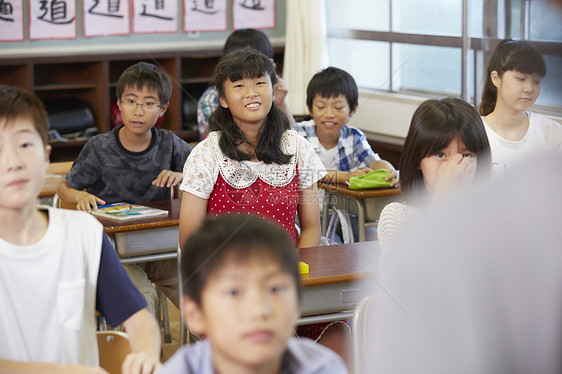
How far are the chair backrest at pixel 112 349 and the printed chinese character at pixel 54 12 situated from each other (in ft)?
8.91

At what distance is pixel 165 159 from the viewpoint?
1.79 metres

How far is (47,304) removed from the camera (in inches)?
22.6

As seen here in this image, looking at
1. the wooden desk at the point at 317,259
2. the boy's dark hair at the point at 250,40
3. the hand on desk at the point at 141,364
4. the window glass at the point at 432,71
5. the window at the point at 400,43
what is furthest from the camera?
the window glass at the point at 432,71

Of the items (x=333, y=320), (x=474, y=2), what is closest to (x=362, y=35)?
(x=333, y=320)

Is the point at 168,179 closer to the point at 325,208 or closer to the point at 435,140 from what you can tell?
the point at 325,208

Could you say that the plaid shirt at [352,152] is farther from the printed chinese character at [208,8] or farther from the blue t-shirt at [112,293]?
the printed chinese character at [208,8]

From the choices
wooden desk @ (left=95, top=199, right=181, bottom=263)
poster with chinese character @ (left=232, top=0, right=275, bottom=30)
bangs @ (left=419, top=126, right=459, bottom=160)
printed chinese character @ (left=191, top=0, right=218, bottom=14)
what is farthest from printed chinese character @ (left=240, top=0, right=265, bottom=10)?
bangs @ (left=419, top=126, right=459, bottom=160)

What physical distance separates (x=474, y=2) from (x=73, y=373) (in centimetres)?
41

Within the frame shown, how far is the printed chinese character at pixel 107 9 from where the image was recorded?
10.5 ft

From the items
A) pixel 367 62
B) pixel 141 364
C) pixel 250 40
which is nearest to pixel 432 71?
pixel 367 62

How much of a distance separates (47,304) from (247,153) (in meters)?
0.76

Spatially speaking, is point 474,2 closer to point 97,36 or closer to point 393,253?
point 393,253

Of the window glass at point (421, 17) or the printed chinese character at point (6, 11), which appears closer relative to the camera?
the window glass at point (421, 17)

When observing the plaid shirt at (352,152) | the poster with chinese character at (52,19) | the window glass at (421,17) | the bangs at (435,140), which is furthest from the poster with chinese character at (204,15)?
the bangs at (435,140)
